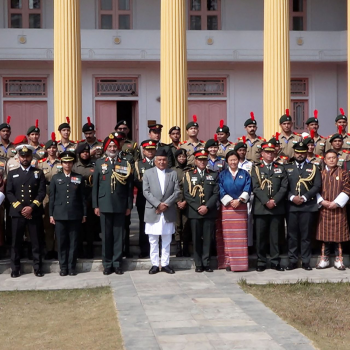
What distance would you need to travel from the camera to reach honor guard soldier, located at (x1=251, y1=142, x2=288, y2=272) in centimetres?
987

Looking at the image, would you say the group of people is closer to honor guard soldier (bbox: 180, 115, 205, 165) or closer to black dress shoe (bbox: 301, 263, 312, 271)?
black dress shoe (bbox: 301, 263, 312, 271)

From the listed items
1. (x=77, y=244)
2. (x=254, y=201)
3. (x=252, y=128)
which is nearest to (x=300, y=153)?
(x=254, y=201)

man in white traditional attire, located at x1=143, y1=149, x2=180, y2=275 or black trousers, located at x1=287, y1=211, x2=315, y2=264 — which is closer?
man in white traditional attire, located at x1=143, y1=149, x2=180, y2=275

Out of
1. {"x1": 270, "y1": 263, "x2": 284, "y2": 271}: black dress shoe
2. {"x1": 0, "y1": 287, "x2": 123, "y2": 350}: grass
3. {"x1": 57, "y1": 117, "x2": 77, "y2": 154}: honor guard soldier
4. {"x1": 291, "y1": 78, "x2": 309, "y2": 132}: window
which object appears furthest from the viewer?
{"x1": 291, "y1": 78, "x2": 309, "y2": 132}: window

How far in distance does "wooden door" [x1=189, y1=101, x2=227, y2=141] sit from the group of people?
9907 millimetres

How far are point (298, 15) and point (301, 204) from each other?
480 inches

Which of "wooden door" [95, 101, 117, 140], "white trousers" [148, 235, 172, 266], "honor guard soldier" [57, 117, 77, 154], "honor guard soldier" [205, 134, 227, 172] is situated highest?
"wooden door" [95, 101, 117, 140]

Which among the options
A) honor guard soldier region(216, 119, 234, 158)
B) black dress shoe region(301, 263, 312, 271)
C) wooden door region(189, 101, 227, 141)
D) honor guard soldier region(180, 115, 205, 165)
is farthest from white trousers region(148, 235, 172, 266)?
wooden door region(189, 101, 227, 141)

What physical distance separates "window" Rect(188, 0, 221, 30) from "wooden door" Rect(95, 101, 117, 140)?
3.43 metres

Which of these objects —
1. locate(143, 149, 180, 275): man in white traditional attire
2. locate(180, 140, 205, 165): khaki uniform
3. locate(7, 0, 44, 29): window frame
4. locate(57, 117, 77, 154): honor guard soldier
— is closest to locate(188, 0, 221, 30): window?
locate(7, 0, 44, 29): window frame

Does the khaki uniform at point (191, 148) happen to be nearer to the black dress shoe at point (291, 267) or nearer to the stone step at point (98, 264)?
the stone step at point (98, 264)

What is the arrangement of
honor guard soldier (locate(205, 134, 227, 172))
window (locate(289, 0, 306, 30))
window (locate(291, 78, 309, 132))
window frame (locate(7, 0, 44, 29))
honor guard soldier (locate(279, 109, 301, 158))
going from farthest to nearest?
window (locate(289, 0, 306, 30)) → window (locate(291, 78, 309, 132)) → window frame (locate(7, 0, 44, 29)) → honor guard soldier (locate(279, 109, 301, 158)) → honor guard soldier (locate(205, 134, 227, 172))

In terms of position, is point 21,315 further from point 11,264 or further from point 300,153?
point 300,153

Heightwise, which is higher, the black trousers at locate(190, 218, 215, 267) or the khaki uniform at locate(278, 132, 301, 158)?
the khaki uniform at locate(278, 132, 301, 158)
